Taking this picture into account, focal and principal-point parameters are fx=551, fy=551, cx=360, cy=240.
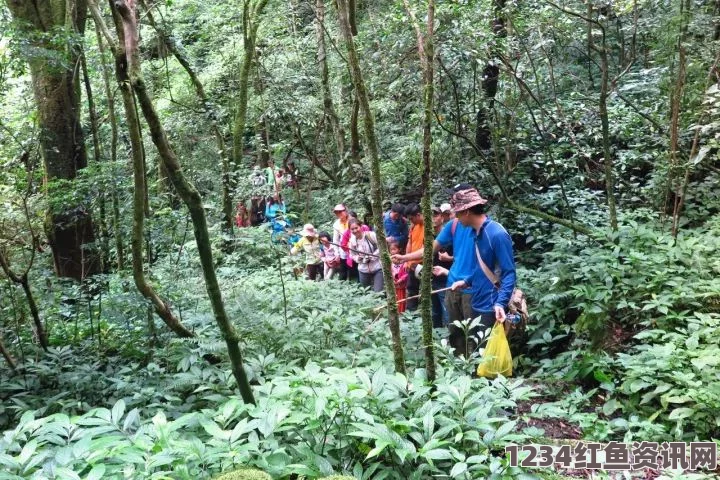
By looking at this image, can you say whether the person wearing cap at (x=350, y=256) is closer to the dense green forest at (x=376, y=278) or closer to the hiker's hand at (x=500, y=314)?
the dense green forest at (x=376, y=278)

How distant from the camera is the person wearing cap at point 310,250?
27.4ft

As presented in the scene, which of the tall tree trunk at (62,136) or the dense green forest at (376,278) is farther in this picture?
the tall tree trunk at (62,136)

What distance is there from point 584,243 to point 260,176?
4793mm

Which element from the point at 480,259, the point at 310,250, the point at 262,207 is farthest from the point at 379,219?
the point at 262,207

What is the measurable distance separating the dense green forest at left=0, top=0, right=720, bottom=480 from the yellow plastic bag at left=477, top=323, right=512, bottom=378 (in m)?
0.10

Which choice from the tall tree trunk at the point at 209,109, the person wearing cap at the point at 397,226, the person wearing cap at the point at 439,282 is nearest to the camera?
the person wearing cap at the point at 439,282

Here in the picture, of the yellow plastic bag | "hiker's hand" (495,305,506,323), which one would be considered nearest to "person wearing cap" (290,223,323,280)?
"hiker's hand" (495,305,506,323)

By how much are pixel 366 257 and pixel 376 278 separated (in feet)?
1.19

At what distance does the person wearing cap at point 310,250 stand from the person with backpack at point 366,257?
0.61 metres

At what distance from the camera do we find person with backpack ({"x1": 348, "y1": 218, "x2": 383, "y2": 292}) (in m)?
8.13

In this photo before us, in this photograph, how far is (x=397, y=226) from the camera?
8367 mm

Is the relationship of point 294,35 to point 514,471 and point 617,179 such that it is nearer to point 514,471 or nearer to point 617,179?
point 617,179

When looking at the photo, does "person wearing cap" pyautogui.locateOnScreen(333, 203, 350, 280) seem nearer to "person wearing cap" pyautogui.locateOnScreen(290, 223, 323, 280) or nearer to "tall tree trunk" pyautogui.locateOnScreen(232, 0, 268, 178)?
"person wearing cap" pyautogui.locateOnScreen(290, 223, 323, 280)

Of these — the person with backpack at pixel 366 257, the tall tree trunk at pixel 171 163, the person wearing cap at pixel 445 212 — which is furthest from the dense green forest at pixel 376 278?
the person wearing cap at pixel 445 212
